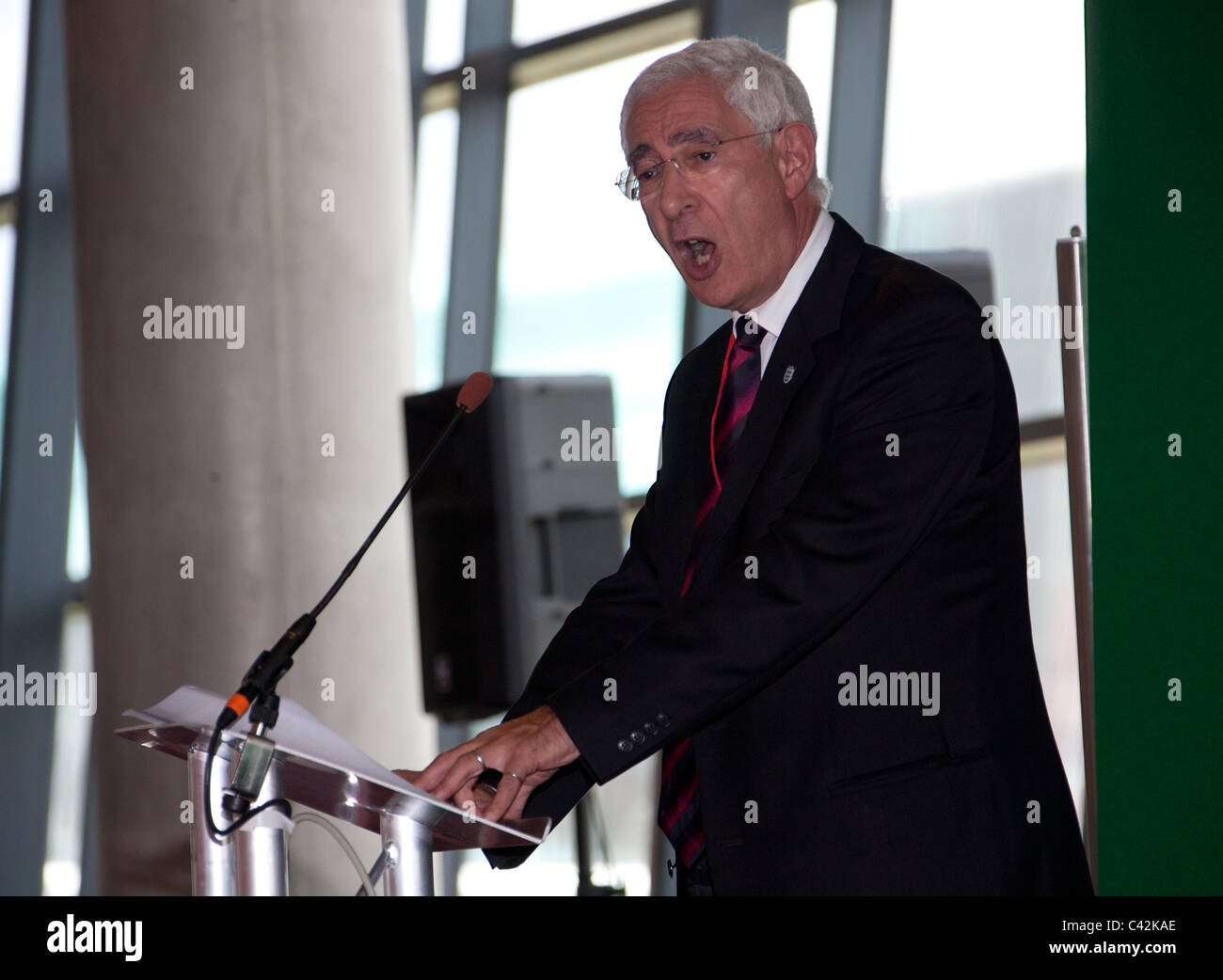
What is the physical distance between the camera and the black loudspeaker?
157 inches

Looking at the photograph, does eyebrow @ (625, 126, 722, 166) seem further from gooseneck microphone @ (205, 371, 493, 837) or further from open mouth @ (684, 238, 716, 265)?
gooseneck microphone @ (205, 371, 493, 837)

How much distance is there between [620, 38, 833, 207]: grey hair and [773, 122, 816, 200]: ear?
1cm

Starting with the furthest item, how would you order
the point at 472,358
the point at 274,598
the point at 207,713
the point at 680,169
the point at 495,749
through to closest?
the point at 472,358, the point at 274,598, the point at 680,169, the point at 495,749, the point at 207,713

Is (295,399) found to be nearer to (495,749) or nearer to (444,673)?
(444,673)

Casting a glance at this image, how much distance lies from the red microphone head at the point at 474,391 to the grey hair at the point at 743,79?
1.82 ft

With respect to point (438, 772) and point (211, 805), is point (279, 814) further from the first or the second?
point (438, 772)

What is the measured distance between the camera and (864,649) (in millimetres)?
1885

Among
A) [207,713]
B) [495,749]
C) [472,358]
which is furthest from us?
[472,358]

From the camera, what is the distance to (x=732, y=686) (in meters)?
1.83

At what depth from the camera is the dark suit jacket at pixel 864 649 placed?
1.82 metres

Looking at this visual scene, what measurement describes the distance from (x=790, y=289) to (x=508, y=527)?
1.90 meters

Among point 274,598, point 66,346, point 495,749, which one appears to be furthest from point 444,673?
point 66,346

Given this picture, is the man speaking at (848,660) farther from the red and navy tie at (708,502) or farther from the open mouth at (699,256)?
the open mouth at (699,256)

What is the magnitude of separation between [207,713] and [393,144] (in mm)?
4173
